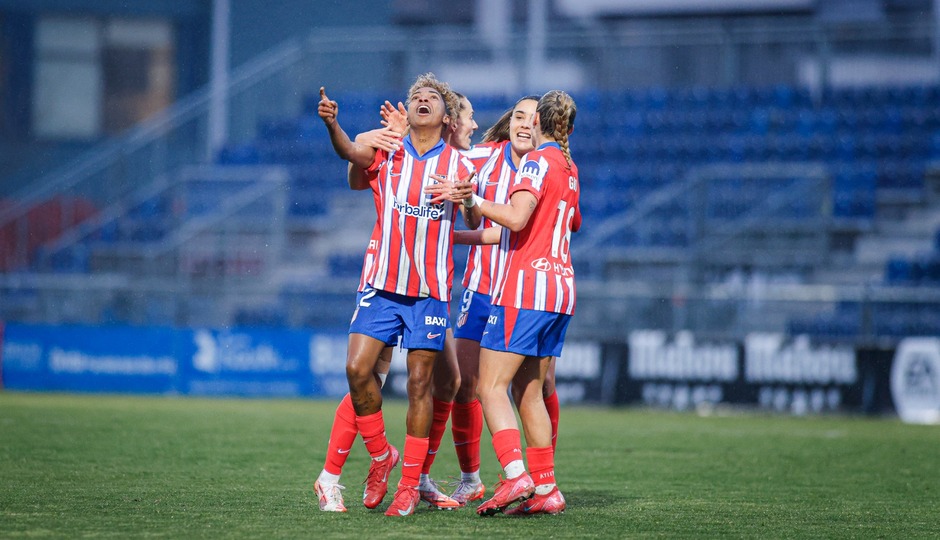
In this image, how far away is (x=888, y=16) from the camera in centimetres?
2145

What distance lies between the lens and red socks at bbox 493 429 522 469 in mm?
6348

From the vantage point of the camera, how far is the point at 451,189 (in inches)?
245

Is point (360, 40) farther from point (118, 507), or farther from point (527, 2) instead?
point (118, 507)

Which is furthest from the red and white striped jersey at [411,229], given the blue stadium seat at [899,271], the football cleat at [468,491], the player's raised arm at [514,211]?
the blue stadium seat at [899,271]

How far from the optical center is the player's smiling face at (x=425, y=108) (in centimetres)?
651

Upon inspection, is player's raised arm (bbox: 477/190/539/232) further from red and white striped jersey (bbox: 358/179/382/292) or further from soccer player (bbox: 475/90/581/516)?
red and white striped jersey (bbox: 358/179/382/292)

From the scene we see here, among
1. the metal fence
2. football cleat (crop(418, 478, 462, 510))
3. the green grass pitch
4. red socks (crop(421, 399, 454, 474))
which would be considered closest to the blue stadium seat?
the metal fence

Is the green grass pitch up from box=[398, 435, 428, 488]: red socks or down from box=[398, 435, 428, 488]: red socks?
down

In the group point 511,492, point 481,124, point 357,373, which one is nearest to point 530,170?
point 357,373

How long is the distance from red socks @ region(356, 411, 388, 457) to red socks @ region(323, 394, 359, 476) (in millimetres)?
59

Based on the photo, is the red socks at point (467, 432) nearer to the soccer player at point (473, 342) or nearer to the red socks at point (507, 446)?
the soccer player at point (473, 342)

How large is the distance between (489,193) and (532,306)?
43.8 inches

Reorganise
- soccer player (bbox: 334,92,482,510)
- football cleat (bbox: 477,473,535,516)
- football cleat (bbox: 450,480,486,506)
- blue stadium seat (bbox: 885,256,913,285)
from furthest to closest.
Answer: blue stadium seat (bbox: 885,256,913,285) < football cleat (bbox: 450,480,486,506) < soccer player (bbox: 334,92,482,510) < football cleat (bbox: 477,473,535,516)

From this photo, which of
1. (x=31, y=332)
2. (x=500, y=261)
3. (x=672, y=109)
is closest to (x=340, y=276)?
(x=31, y=332)
